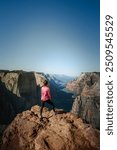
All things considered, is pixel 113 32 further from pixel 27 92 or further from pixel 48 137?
pixel 27 92

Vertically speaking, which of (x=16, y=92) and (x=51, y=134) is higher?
(x=51, y=134)

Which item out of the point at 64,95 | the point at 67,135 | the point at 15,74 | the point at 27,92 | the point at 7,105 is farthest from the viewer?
the point at 64,95

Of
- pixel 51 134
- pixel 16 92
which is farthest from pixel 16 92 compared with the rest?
pixel 51 134

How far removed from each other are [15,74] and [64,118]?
102828 millimetres

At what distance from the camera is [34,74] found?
123000mm

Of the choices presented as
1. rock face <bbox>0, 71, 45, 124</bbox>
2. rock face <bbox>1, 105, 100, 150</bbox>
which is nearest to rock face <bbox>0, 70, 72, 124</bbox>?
rock face <bbox>0, 71, 45, 124</bbox>

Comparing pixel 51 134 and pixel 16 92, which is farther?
pixel 16 92

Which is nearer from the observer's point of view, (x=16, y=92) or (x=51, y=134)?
(x=51, y=134)

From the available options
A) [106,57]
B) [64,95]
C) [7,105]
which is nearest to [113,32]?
[106,57]

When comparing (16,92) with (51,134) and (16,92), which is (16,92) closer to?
(16,92)

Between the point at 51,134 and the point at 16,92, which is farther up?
the point at 51,134

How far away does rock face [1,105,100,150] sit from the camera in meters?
11.4

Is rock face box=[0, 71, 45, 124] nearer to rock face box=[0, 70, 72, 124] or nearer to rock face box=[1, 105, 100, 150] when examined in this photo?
rock face box=[0, 70, 72, 124]

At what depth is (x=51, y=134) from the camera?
1186 centimetres
